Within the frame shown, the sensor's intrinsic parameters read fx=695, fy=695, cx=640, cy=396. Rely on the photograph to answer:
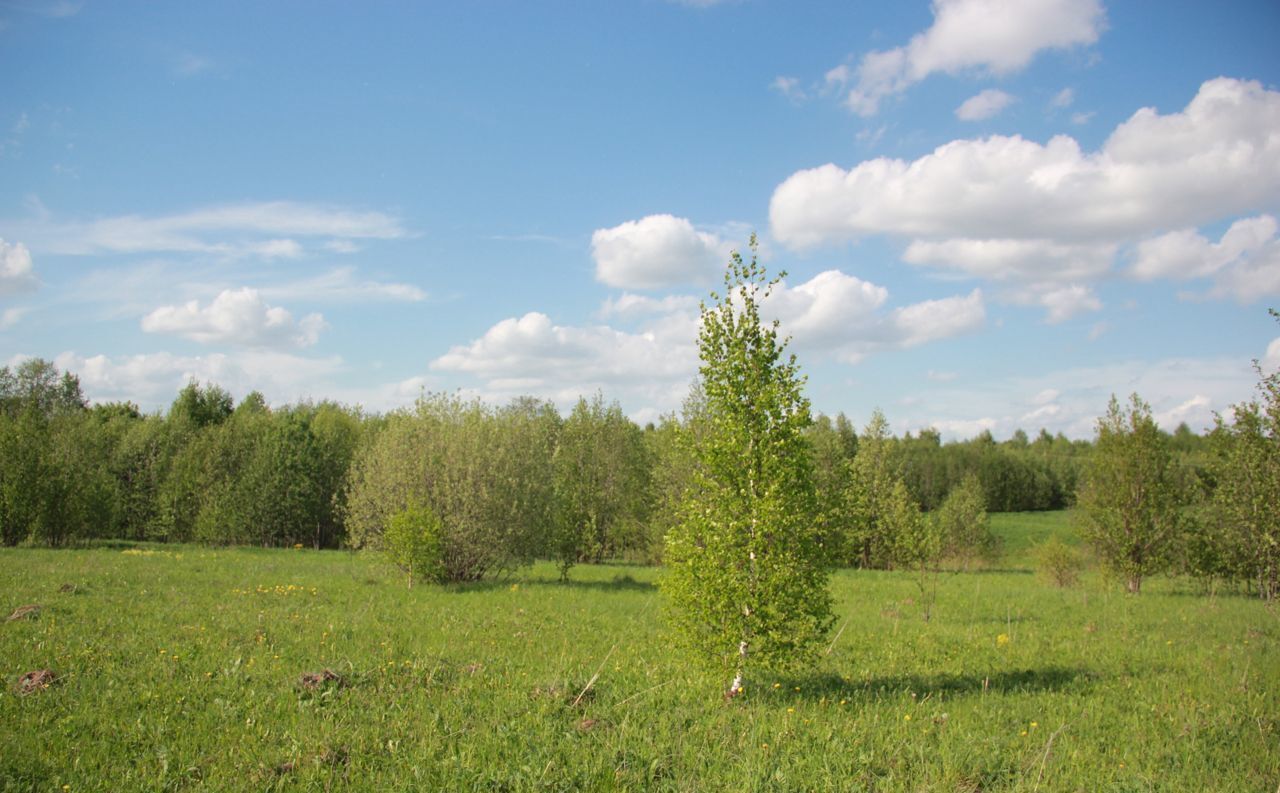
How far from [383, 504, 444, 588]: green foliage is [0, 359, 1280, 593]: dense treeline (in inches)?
3.3

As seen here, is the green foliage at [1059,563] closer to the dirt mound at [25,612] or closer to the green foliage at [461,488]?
the green foliage at [461,488]

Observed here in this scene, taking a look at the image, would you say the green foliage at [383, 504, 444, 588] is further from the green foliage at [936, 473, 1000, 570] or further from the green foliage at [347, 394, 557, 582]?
the green foliage at [936, 473, 1000, 570]

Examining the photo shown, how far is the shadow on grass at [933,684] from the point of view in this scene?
10.6 m

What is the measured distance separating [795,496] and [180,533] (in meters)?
56.6

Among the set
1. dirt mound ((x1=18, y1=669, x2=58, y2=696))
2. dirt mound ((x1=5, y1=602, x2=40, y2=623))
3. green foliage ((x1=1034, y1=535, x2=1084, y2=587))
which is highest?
dirt mound ((x1=18, y1=669, x2=58, y2=696))

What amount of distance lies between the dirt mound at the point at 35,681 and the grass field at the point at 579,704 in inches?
4.2

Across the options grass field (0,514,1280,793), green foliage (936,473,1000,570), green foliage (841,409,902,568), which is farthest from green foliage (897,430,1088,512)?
grass field (0,514,1280,793)

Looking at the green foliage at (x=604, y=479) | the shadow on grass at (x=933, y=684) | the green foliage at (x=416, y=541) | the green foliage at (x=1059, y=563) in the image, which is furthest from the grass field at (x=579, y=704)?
the green foliage at (x=604, y=479)

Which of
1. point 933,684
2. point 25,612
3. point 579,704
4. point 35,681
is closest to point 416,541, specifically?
point 25,612

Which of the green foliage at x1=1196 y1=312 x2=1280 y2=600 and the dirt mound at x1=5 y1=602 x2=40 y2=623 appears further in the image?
the green foliage at x1=1196 y1=312 x2=1280 y2=600

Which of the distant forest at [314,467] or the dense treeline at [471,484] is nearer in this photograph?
the dense treeline at [471,484]

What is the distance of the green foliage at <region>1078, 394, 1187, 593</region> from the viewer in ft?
86.9

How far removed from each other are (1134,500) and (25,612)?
34.1 m

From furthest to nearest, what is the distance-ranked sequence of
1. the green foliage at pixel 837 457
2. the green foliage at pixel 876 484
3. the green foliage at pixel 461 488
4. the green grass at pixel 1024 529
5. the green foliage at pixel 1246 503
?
1. the green grass at pixel 1024 529
2. the green foliage at pixel 876 484
3. the green foliage at pixel 837 457
4. the green foliage at pixel 461 488
5. the green foliage at pixel 1246 503
